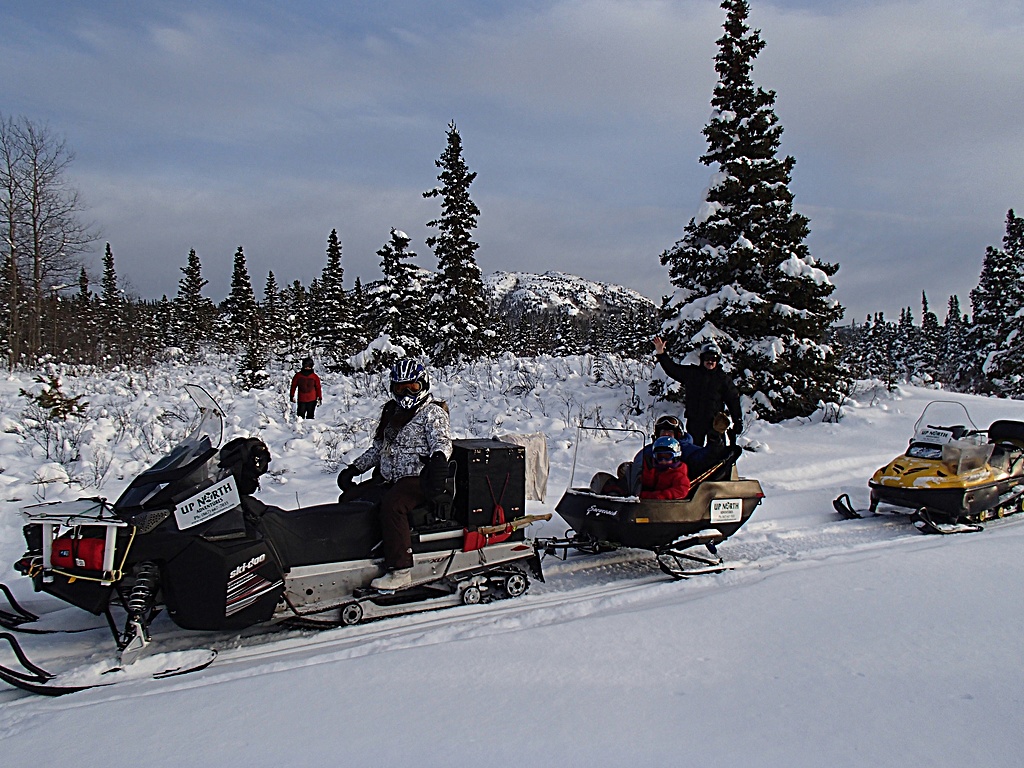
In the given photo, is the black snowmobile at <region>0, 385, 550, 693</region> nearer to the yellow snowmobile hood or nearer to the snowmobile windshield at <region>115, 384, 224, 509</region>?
the snowmobile windshield at <region>115, 384, 224, 509</region>

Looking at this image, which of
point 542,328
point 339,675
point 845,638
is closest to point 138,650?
point 339,675

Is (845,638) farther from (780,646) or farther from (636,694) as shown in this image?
(636,694)

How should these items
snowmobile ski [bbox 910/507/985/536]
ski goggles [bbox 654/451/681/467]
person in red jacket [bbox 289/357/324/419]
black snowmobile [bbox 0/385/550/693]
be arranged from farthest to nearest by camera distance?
person in red jacket [bbox 289/357/324/419] < snowmobile ski [bbox 910/507/985/536] < ski goggles [bbox 654/451/681/467] < black snowmobile [bbox 0/385/550/693]

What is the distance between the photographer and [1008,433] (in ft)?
27.1

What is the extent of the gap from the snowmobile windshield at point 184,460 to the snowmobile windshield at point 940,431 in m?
7.67

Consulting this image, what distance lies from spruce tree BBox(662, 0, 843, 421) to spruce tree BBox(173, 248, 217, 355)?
1706 inches

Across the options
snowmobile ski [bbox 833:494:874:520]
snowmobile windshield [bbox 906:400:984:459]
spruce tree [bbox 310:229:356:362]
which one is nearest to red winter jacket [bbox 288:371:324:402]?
snowmobile ski [bbox 833:494:874:520]

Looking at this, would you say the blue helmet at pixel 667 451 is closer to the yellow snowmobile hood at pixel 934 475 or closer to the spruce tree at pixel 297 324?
the yellow snowmobile hood at pixel 934 475

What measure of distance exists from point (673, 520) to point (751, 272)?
30.6ft

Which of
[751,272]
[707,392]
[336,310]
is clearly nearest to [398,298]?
[336,310]

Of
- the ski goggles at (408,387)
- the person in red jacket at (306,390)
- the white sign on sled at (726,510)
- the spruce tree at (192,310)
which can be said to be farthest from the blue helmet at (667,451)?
the spruce tree at (192,310)

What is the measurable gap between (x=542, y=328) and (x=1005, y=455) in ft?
206

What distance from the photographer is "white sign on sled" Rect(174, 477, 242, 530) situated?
3.91 meters

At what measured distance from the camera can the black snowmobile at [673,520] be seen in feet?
18.2
